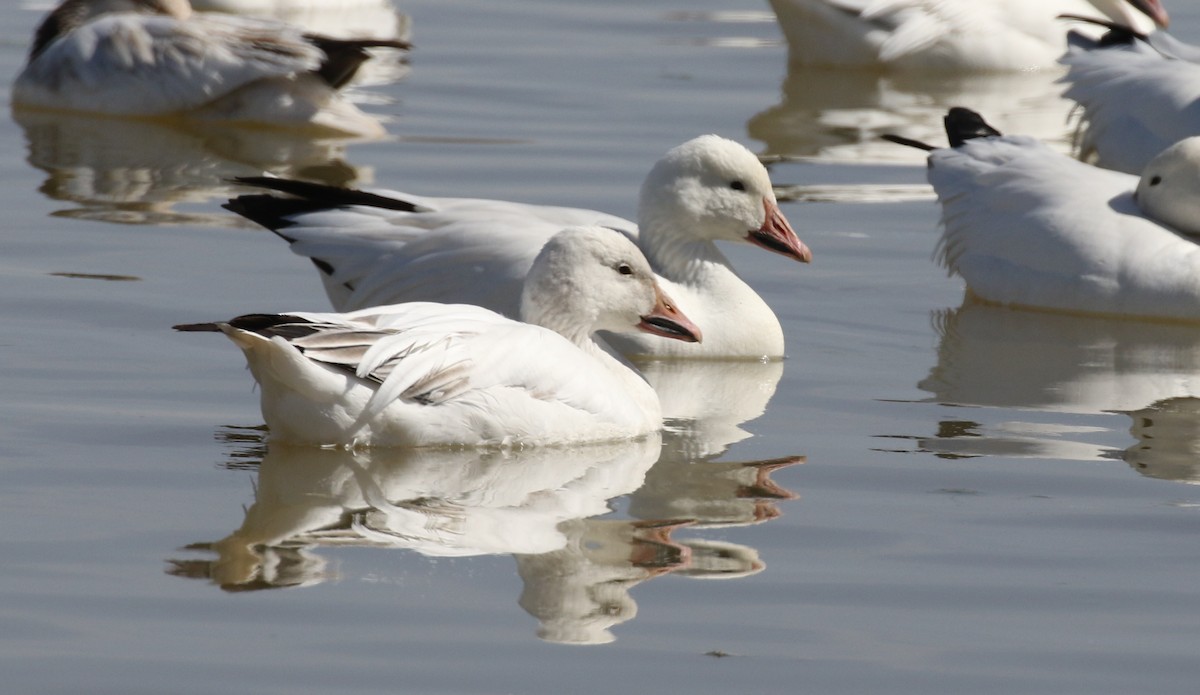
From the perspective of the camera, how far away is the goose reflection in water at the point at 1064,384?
618cm

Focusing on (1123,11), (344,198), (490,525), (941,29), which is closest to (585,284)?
(490,525)

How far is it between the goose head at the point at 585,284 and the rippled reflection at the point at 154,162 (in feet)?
10.5

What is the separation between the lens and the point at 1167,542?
207 inches

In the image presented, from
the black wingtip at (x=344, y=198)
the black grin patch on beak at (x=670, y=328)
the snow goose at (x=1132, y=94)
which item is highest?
the snow goose at (x=1132, y=94)

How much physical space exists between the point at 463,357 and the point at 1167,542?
6.40 ft

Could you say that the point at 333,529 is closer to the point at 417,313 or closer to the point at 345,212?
the point at 417,313

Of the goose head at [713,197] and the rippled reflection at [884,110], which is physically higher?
the rippled reflection at [884,110]

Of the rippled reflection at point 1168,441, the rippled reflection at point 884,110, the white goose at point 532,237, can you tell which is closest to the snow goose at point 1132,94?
the rippled reflection at point 884,110

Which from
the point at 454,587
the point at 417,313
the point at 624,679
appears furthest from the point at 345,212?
the point at 624,679

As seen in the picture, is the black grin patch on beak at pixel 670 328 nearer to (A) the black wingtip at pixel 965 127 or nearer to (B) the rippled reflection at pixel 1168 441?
(B) the rippled reflection at pixel 1168 441

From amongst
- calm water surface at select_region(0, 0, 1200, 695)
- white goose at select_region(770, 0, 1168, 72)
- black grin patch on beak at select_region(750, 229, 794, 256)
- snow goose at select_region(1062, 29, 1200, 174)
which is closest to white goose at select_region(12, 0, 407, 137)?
calm water surface at select_region(0, 0, 1200, 695)

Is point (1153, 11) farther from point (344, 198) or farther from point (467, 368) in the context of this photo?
point (467, 368)

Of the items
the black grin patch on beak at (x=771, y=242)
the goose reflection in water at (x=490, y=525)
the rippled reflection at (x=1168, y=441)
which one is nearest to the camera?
the goose reflection in water at (x=490, y=525)

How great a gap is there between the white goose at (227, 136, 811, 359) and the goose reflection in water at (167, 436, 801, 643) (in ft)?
4.42
